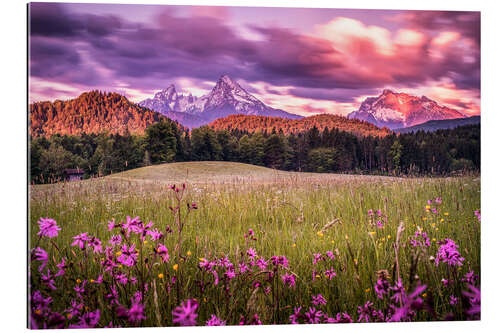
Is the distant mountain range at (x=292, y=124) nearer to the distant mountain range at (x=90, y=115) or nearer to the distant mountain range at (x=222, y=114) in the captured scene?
the distant mountain range at (x=222, y=114)

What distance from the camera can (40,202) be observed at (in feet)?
11.1

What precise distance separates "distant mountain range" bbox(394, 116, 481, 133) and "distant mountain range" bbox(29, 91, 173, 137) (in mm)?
2825

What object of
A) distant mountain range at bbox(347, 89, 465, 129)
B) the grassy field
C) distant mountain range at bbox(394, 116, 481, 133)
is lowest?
the grassy field

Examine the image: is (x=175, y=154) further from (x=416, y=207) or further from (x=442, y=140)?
(x=442, y=140)

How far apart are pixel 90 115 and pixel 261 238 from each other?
2.04 meters

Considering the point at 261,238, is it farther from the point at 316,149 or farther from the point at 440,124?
the point at 440,124

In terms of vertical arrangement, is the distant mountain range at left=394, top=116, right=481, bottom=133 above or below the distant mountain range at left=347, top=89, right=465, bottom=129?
below

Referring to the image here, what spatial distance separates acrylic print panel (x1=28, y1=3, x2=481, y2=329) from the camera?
10.5 feet

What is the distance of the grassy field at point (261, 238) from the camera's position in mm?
3027

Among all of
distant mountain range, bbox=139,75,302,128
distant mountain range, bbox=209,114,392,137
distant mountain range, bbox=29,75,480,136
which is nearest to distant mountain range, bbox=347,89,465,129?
distant mountain range, bbox=29,75,480,136

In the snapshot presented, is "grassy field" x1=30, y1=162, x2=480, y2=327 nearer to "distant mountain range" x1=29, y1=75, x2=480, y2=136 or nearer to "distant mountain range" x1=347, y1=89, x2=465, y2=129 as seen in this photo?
"distant mountain range" x1=29, y1=75, x2=480, y2=136

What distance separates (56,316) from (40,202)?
194 centimetres

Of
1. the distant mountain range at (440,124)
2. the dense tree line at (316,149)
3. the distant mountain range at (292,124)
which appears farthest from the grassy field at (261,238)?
the distant mountain range at (440,124)
